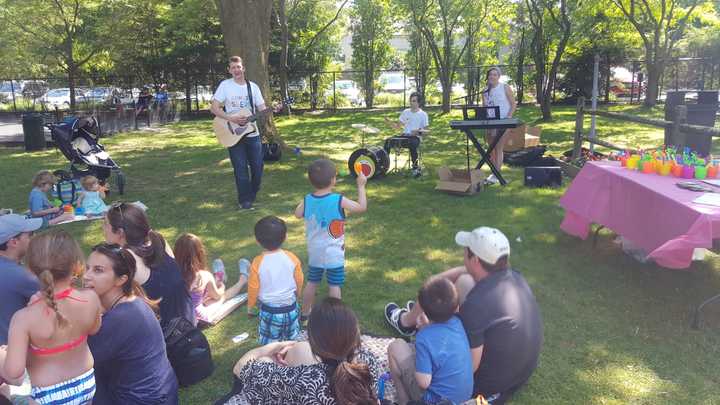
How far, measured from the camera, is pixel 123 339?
2.74 metres

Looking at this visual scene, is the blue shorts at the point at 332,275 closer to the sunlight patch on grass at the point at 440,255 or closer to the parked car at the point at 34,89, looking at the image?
the sunlight patch on grass at the point at 440,255

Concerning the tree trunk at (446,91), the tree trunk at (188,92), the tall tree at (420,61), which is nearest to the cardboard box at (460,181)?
the tree trunk at (446,91)

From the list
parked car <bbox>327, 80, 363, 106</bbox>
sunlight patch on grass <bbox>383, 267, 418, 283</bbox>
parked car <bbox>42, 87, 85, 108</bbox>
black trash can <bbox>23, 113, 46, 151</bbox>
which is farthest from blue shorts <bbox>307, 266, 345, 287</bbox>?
parked car <bbox>42, 87, 85, 108</bbox>

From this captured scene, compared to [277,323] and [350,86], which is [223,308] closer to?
[277,323]

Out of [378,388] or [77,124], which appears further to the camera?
[77,124]

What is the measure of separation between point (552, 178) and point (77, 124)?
7326mm

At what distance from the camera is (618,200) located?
5.17m

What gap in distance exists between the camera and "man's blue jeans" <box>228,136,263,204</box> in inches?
293

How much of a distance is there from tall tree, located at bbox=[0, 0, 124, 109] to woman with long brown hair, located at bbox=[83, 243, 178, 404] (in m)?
20.4

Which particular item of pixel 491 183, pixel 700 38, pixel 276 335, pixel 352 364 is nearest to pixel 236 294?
pixel 276 335

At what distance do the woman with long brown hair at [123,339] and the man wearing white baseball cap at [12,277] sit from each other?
695 mm

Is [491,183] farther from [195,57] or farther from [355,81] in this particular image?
[195,57]

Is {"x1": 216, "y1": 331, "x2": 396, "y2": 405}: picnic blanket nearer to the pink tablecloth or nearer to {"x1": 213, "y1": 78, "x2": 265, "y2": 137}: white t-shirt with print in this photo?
the pink tablecloth

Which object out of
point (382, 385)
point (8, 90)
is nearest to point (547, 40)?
point (382, 385)
